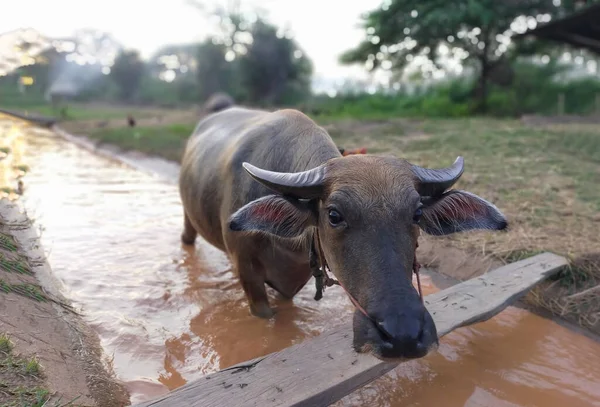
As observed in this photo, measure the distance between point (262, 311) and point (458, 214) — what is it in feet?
5.38

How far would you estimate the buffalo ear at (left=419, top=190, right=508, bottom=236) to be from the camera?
2.34 meters

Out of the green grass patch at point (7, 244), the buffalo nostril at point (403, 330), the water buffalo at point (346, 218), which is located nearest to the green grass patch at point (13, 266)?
the green grass patch at point (7, 244)

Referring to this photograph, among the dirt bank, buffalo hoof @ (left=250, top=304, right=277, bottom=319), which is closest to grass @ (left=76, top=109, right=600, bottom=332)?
buffalo hoof @ (left=250, top=304, right=277, bottom=319)

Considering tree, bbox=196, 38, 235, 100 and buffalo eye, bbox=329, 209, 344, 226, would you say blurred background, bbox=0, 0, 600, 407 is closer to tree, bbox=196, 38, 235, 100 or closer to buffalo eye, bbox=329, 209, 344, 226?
buffalo eye, bbox=329, 209, 344, 226

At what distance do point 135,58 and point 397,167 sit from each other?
3862 centimetres

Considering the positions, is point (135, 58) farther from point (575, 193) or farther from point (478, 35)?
point (575, 193)

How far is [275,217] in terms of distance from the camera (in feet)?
7.77

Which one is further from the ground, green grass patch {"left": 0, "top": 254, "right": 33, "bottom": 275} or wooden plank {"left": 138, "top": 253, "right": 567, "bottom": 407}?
green grass patch {"left": 0, "top": 254, "right": 33, "bottom": 275}

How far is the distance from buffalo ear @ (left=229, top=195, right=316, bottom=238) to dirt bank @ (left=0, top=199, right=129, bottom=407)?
107 centimetres

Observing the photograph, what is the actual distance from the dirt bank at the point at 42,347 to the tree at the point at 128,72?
36268 millimetres

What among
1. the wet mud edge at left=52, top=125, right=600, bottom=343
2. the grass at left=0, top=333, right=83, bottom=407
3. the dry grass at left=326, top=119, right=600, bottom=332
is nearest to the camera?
the grass at left=0, top=333, right=83, bottom=407

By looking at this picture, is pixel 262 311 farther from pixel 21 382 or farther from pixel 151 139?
pixel 151 139

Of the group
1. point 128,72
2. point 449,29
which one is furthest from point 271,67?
point 128,72

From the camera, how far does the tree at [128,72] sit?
36.7 metres
